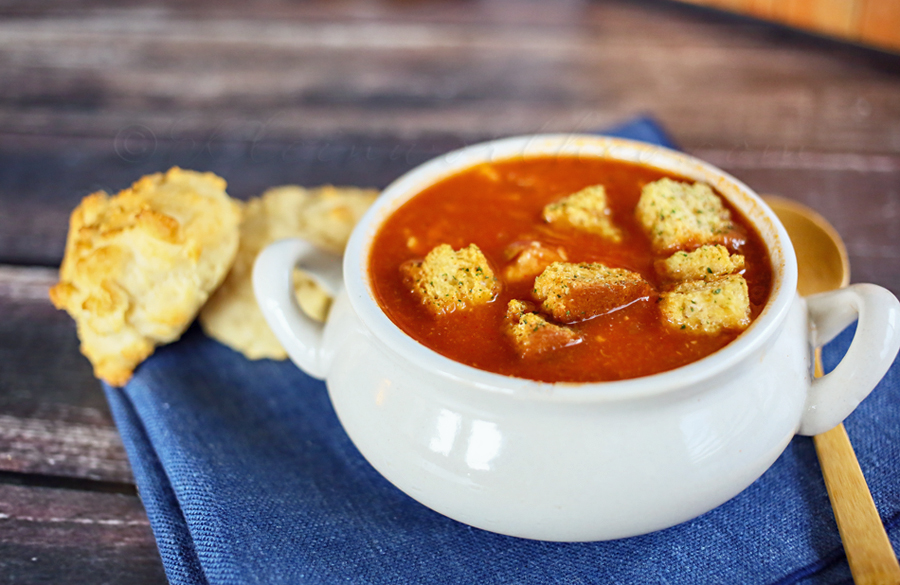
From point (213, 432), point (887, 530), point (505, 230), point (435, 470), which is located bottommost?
point (213, 432)

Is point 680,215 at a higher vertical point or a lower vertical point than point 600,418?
higher

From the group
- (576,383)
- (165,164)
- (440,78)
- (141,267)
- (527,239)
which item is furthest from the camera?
(440,78)

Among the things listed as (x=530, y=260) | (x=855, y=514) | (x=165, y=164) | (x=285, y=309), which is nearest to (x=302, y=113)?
(x=165, y=164)

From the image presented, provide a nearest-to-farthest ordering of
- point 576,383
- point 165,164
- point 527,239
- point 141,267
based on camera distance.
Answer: point 576,383, point 527,239, point 141,267, point 165,164

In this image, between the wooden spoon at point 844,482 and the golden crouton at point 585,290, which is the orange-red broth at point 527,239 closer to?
the golden crouton at point 585,290

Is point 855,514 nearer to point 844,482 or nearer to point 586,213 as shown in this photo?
point 844,482

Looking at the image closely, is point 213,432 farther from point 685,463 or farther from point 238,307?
point 685,463

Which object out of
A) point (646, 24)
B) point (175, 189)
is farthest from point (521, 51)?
point (175, 189)

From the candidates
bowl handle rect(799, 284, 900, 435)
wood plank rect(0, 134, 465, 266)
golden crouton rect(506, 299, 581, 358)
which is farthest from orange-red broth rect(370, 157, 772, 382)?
wood plank rect(0, 134, 465, 266)
